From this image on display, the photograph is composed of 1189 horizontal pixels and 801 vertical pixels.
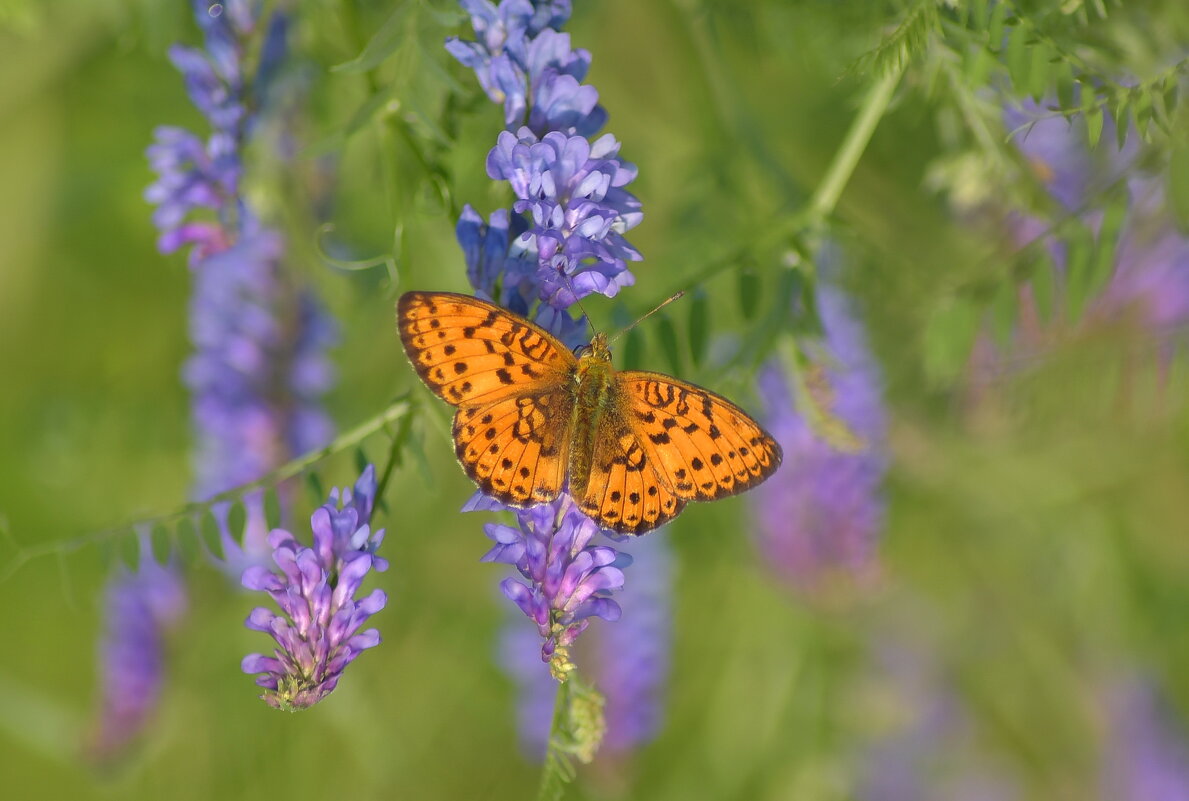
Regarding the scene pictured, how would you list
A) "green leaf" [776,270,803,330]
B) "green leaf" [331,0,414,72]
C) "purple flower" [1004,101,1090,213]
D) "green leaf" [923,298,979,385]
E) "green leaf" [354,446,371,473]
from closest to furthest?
"green leaf" [331,0,414,72], "green leaf" [354,446,371,473], "green leaf" [776,270,803,330], "green leaf" [923,298,979,385], "purple flower" [1004,101,1090,213]

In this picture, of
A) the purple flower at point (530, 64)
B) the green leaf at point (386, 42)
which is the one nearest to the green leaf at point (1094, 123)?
the purple flower at point (530, 64)

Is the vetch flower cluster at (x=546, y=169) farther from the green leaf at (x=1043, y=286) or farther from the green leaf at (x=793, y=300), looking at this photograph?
the green leaf at (x=1043, y=286)

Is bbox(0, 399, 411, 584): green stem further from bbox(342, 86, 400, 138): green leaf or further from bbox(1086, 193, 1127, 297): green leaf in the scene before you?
bbox(1086, 193, 1127, 297): green leaf

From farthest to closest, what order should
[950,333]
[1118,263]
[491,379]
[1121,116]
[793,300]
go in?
[1118,263] → [950,333] → [793,300] → [491,379] → [1121,116]

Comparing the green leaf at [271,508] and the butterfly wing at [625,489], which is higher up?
the butterfly wing at [625,489]

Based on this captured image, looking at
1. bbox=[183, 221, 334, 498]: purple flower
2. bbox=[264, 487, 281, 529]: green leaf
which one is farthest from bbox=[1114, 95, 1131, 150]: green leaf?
bbox=[183, 221, 334, 498]: purple flower

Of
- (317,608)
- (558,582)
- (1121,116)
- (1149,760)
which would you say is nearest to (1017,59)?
(1121,116)

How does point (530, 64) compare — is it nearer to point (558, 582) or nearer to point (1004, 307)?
point (558, 582)

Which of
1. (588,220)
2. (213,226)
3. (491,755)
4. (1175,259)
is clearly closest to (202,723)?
(491,755)
